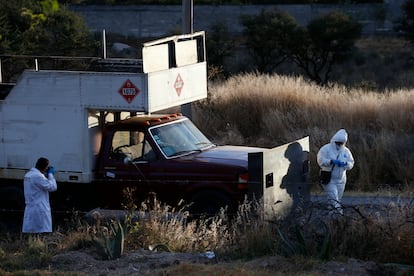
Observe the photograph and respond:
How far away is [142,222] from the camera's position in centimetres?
1054

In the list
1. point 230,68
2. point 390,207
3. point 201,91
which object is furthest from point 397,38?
point 390,207

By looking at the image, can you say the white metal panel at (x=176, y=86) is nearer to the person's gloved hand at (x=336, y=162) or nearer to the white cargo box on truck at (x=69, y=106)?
the white cargo box on truck at (x=69, y=106)

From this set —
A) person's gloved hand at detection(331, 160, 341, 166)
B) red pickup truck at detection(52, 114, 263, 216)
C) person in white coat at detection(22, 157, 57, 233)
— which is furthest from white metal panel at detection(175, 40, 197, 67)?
person in white coat at detection(22, 157, 57, 233)

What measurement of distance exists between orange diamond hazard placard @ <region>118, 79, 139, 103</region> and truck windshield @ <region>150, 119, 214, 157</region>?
0.67m

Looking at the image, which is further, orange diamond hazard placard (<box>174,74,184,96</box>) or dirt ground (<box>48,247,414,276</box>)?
orange diamond hazard placard (<box>174,74,184,96</box>)

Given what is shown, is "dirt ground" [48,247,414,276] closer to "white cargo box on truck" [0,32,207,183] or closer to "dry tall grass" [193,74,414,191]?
"white cargo box on truck" [0,32,207,183]

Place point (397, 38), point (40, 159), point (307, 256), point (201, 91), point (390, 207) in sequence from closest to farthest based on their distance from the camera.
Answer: point (307, 256), point (390, 207), point (40, 159), point (201, 91), point (397, 38)

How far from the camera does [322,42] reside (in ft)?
152

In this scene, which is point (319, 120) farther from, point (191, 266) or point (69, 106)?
point (191, 266)

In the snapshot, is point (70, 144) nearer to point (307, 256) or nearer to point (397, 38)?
point (307, 256)

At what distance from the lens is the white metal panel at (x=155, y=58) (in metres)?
12.8

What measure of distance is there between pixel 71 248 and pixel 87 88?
3604 millimetres

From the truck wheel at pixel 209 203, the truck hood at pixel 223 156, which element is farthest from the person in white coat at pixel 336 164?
the truck wheel at pixel 209 203

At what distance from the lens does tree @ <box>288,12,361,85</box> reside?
45938 mm
